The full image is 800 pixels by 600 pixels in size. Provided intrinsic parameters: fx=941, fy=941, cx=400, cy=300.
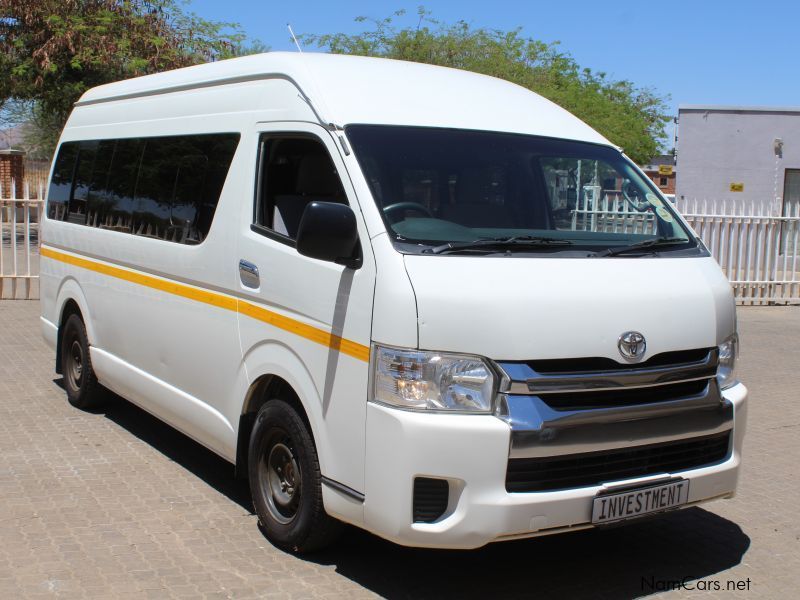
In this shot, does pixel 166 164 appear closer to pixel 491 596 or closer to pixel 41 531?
pixel 41 531

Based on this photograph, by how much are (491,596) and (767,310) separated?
1309 cm

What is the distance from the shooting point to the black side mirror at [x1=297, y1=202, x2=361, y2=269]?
415 cm

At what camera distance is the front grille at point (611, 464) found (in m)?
3.94

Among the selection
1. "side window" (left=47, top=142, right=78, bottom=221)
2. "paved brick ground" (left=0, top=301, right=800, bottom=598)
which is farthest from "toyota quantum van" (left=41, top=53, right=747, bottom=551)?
"side window" (left=47, top=142, right=78, bottom=221)

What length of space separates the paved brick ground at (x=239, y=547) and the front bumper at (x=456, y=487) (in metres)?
0.62

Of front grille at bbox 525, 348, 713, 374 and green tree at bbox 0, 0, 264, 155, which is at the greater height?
green tree at bbox 0, 0, 264, 155

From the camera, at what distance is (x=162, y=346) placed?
6.00 meters

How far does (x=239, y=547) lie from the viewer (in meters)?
4.91

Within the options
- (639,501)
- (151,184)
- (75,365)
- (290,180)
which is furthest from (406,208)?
(75,365)

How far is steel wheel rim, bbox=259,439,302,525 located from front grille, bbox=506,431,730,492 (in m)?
1.25

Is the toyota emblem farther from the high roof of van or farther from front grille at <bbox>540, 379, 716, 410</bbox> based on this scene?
the high roof of van

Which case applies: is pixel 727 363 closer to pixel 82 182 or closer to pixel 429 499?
pixel 429 499

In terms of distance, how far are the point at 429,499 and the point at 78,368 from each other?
4.78 meters

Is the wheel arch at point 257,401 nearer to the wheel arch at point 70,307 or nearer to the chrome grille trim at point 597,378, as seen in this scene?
the chrome grille trim at point 597,378
